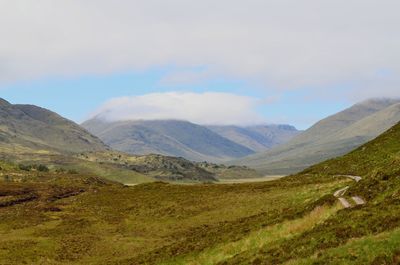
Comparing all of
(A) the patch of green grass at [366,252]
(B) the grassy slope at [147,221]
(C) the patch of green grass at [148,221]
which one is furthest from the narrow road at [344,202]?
(A) the patch of green grass at [366,252]

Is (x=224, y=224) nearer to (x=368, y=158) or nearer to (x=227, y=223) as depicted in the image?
(x=227, y=223)

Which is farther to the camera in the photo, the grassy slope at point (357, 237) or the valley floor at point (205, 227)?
the valley floor at point (205, 227)

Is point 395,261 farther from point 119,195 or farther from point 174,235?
point 119,195

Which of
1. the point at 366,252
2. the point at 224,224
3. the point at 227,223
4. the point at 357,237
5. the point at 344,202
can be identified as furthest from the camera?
the point at 224,224

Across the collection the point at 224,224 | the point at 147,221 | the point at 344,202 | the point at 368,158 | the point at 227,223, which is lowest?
the point at 147,221

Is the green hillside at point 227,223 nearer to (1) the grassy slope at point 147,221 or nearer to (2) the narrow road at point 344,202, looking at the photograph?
(1) the grassy slope at point 147,221

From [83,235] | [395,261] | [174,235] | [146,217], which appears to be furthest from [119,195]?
[395,261]

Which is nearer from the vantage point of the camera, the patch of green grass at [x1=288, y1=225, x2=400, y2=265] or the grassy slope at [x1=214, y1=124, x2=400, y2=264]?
the patch of green grass at [x1=288, y1=225, x2=400, y2=265]

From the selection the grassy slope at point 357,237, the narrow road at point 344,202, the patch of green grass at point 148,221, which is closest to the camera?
the grassy slope at point 357,237

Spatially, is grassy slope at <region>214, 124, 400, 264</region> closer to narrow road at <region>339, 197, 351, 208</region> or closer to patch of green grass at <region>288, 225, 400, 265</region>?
patch of green grass at <region>288, 225, 400, 265</region>

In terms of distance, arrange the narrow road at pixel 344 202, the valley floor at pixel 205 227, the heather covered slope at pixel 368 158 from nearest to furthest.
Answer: the valley floor at pixel 205 227 → the narrow road at pixel 344 202 → the heather covered slope at pixel 368 158

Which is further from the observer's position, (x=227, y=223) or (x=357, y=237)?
(x=227, y=223)

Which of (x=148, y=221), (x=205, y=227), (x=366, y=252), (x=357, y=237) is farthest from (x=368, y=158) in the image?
(x=366, y=252)

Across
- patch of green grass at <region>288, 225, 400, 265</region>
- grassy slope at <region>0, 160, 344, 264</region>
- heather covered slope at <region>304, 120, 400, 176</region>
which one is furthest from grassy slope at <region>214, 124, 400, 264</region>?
heather covered slope at <region>304, 120, 400, 176</region>
